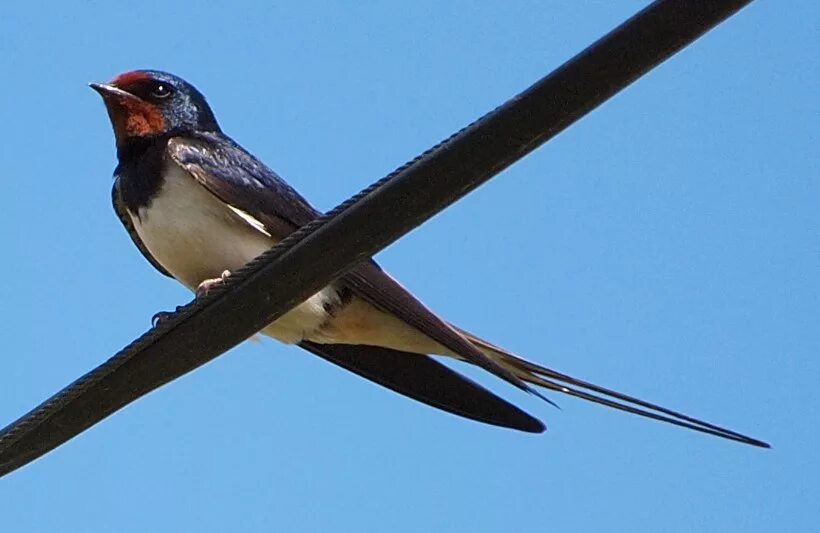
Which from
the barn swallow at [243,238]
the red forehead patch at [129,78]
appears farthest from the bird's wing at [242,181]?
the red forehead patch at [129,78]

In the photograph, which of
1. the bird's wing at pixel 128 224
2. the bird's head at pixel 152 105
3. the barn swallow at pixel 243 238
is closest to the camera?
the barn swallow at pixel 243 238

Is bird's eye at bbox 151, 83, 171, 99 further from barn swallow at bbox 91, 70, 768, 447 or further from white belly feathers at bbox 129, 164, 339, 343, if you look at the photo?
white belly feathers at bbox 129, 164, 339, 343

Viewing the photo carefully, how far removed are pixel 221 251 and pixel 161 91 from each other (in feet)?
1.88

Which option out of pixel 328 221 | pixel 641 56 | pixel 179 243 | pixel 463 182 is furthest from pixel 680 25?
pixel 179 243

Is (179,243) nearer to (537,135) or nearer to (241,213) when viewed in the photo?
(241,213)

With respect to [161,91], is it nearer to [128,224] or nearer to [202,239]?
[128,224]

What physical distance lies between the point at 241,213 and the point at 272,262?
4.12 feet

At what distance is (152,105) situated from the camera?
11.0 ft

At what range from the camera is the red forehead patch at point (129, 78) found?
133 inches

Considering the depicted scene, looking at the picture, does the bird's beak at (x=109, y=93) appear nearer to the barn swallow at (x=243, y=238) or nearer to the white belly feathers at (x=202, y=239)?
the barn swallow at (x=243, y=238)

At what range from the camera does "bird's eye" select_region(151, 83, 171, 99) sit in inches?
133

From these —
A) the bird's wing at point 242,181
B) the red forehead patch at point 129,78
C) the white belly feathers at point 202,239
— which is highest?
the red forehead patch at point 129,78

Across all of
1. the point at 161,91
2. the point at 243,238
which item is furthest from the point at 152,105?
the point at 243,238

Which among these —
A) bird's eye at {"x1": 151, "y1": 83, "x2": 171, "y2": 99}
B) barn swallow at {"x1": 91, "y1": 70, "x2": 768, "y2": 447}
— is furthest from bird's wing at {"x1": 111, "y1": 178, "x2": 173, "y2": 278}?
bird's eye at {"x1": 151, "y1": 83, "x2": 171, "y2": 99}
